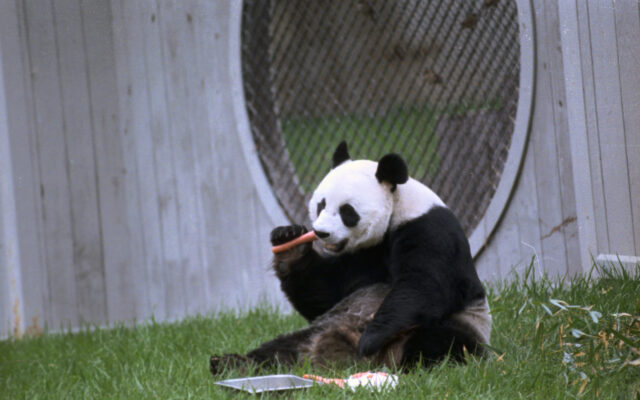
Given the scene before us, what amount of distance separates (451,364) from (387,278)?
40cm

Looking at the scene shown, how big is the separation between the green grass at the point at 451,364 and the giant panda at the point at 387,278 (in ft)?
0.30

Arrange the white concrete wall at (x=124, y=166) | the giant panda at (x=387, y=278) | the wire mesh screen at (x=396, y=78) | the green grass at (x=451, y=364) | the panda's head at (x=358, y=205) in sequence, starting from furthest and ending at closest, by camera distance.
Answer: the white concrete wall at (x=124, y=166)
the wire mesh screen at (x=396, y=78)
the panda's head at (x=358, y=205)
the giant panda at (x=387, y=278)
the green grass at (x=451, y=364)

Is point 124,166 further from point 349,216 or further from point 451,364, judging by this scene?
point 451,364

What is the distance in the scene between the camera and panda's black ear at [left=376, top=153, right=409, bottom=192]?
299cm

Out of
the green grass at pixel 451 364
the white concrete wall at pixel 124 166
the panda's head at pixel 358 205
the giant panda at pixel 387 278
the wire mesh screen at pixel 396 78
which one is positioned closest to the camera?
the green grass at pixel 451 364

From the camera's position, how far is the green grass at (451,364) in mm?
2734

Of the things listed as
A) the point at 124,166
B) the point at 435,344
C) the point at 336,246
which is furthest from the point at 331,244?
the point at 124,166

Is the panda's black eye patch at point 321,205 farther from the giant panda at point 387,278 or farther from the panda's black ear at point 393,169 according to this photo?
the panda's black ear at point 393,169

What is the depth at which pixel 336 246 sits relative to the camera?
3.05 meters

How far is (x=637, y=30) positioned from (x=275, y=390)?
1961 millimetres

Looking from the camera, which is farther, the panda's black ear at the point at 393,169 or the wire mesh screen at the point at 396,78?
the wire mesh screen at the point at 396,78

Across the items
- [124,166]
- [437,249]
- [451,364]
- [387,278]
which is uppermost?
[124,166]

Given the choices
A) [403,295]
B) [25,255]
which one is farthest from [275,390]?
[25,255]

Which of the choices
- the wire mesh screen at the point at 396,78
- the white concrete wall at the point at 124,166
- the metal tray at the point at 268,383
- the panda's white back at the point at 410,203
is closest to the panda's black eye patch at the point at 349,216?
the panda's white back at the point at 410,203
